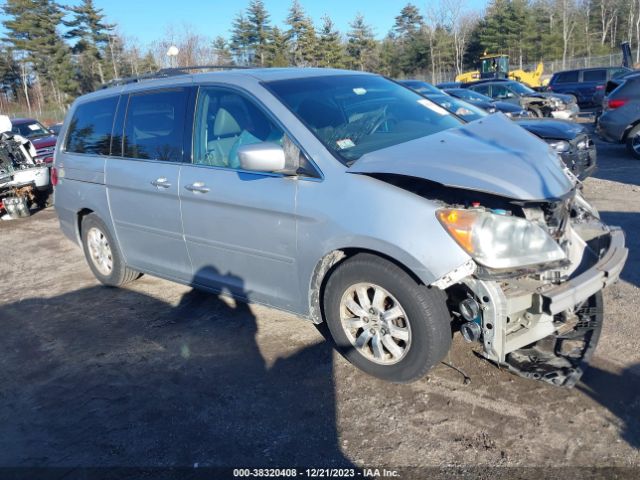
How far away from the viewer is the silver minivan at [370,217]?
2.90 m

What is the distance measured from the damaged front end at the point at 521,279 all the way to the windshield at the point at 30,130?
15355 millimetres

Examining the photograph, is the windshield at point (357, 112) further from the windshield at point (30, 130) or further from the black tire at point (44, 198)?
the windshield at point (30, 130)

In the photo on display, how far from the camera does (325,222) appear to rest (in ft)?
10.8

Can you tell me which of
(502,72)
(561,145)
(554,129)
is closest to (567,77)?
(502,72)

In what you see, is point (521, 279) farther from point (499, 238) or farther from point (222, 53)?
point (222, 53)

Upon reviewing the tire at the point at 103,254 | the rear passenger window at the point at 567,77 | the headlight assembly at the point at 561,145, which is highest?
the rear passenger window at the point at 567,77

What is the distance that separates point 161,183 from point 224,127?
2.33 feet

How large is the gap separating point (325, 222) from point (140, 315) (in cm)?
243

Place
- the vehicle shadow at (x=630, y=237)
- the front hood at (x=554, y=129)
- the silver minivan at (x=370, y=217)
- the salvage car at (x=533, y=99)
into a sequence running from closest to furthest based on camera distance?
the silver minivan at (x=370, y=217), the vehicle shadow at (x=630, y=237), the front hood at (x=554, y=129), the salvage car at (x=533, y=99)

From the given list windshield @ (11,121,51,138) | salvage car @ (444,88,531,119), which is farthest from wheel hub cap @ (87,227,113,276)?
windshield @ (11,121,51,138)

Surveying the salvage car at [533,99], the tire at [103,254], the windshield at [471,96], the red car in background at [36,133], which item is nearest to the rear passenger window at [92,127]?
the tire at [103,254]

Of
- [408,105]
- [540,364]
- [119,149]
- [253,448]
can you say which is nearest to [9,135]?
[119,149]

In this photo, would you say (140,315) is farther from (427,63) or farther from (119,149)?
(427,63)

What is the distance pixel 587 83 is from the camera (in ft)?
76.3
